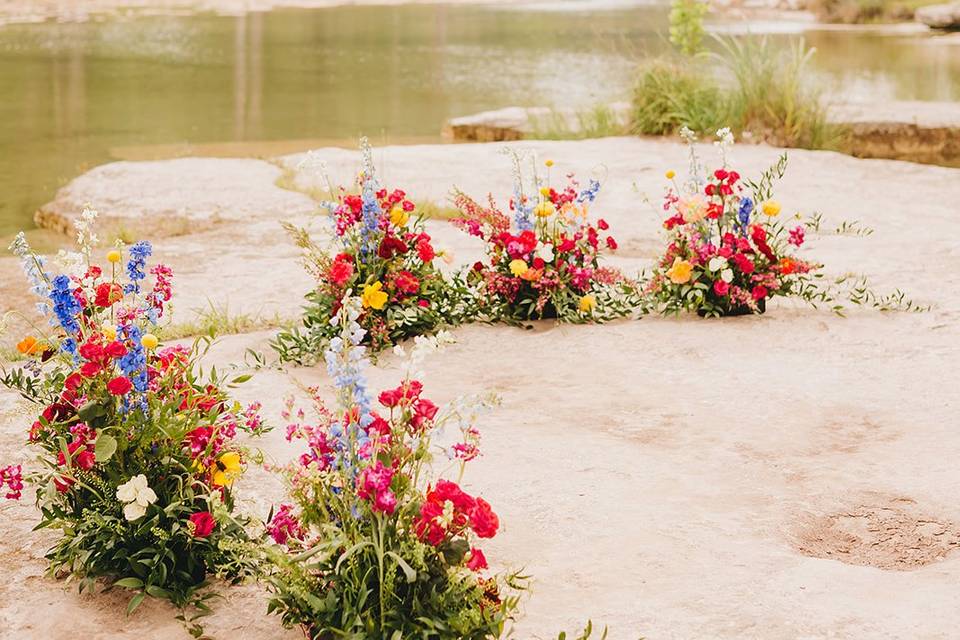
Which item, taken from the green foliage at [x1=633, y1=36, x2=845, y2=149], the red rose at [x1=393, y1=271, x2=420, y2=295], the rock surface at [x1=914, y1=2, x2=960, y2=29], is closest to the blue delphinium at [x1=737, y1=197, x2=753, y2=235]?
the red rose at [x1=393, y1=271, x2=420, y2=295]

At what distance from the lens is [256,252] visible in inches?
256

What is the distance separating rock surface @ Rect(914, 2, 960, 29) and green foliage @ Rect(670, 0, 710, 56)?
1444 cm

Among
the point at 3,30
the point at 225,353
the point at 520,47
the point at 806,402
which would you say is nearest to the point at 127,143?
the point at 225,353

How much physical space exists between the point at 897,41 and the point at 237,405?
66.0ft

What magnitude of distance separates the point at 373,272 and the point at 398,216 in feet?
0.82

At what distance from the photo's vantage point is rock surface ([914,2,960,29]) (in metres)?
22.8

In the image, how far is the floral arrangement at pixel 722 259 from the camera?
4.93m

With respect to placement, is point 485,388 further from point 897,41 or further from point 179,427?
point 897,41

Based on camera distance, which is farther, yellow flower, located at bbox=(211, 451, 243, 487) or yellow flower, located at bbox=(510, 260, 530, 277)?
yellow flower, located at bbox=(510, 260, 530, 277)

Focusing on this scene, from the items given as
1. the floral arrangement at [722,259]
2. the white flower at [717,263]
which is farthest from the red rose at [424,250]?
the white flower at [717,263]

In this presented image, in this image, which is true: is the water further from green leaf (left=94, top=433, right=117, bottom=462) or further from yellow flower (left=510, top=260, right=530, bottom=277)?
green leaf (left=94, top=433, right=117, bottom=462)

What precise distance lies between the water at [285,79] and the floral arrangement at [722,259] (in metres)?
4.78

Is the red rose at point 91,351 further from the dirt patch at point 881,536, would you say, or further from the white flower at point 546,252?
the white flower at point 546,252

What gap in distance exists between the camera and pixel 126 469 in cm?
289
